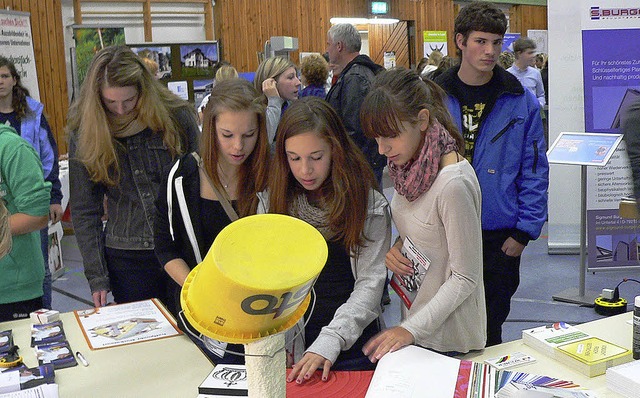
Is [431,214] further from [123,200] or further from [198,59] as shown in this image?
[198,59]

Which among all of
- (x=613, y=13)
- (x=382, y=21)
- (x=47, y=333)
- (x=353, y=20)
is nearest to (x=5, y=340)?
(x=47, y=333)

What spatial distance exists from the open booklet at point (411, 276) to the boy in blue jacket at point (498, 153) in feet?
2.60

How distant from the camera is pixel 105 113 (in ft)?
6.94

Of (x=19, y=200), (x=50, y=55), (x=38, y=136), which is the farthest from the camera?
(x=50, y=55)

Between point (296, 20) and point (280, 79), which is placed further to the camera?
point (296, 20)

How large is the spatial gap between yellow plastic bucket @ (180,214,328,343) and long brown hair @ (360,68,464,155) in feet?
2.45

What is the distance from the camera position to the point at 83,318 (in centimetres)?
195

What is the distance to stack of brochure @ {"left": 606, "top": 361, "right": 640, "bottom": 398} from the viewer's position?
51.6 inches

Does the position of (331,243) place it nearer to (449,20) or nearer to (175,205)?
(175,205)

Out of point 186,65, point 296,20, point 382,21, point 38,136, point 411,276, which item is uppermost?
point 382,21

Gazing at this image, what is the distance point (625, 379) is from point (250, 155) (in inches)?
41.9

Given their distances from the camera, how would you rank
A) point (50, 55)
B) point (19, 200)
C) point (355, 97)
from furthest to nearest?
point (50, 55) → point (355, 97) → point (19, 200)

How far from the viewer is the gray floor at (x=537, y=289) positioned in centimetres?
377

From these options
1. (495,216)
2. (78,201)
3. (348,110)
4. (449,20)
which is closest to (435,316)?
(495,216)
